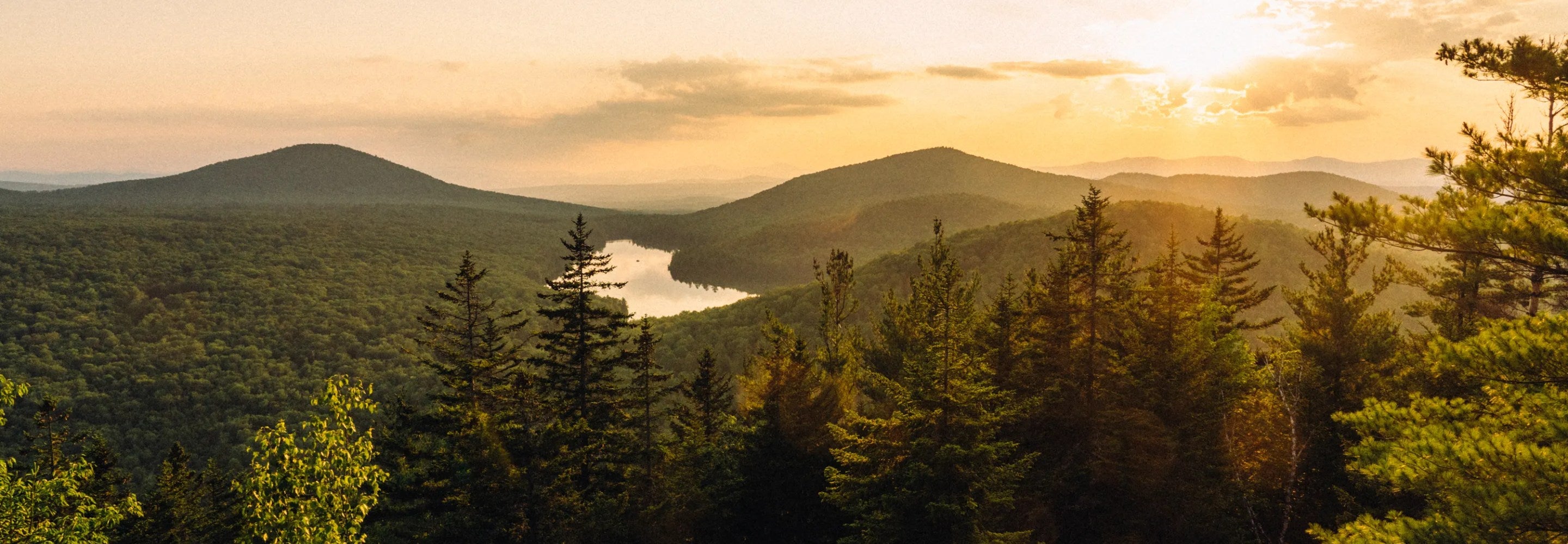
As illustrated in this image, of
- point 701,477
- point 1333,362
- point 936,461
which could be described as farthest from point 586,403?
point 1333,362

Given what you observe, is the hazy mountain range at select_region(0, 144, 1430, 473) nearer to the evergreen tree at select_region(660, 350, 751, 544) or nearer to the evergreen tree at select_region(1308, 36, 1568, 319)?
the evergreen tree at select_region(660, 350, 751, 544)

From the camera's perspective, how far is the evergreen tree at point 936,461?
14.5m

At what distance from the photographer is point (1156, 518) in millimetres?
17531

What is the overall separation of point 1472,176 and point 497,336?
24162mm

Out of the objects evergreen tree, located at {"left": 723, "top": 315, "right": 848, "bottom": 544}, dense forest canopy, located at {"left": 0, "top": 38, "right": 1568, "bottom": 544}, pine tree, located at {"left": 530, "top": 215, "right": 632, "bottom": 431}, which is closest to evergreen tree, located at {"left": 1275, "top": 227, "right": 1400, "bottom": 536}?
dense forest canopy, located at {"left": 0, "top": 38, "right": 1568, "bottom": 544}

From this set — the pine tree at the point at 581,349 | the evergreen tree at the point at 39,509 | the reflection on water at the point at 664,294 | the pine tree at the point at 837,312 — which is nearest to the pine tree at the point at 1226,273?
the pine tree at the point at 837,312

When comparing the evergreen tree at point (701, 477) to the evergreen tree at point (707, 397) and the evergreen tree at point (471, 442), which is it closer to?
the evergreen tree at point (707, 397)

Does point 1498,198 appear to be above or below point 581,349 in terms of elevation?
above

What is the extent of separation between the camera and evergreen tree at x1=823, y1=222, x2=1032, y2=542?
14.5 meters

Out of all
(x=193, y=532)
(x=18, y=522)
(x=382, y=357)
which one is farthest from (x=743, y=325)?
(x=18, y=522)

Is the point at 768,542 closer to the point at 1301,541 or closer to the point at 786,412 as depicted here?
the point at 786,412

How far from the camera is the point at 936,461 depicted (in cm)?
1474

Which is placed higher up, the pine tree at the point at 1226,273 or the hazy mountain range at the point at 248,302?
the pine tree at the point at 1226,273

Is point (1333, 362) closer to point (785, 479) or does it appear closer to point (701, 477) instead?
point (785, 479)
